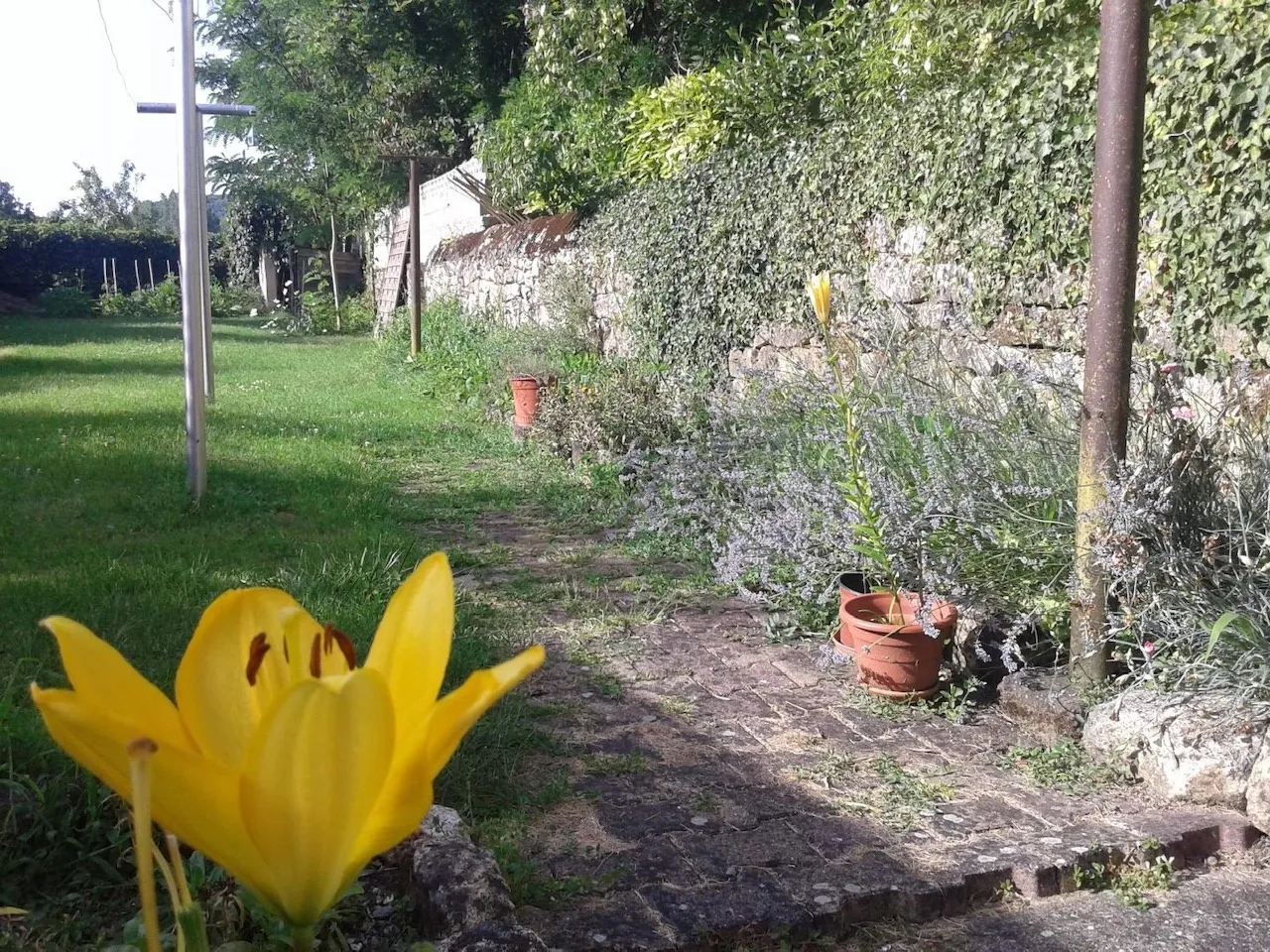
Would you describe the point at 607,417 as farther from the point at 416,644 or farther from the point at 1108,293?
the point at 416,644

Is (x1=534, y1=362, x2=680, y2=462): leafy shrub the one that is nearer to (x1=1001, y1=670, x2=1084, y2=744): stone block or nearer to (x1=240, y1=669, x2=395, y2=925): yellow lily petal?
(x1=1001, y1=670, x2=1084, y2=744): stone block

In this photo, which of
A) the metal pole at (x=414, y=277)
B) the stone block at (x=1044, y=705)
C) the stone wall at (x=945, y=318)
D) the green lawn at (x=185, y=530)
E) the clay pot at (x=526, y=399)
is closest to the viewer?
the green lawn at (x=185, y=530)

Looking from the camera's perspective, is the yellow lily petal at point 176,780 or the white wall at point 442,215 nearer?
the yellow lily petal at point 176,780

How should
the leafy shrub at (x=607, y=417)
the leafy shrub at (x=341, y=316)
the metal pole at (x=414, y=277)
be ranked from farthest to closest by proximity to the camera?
1. the leafy shrub at (x=341, y=316)
2. the metal pole at (x=414, y=277)
3. the leafy shrub at (x=607, y=417)

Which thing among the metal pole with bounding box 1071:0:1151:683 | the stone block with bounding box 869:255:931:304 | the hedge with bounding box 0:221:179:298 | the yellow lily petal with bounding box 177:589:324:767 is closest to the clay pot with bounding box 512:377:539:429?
the stone block with bounding box 869:255:931:304

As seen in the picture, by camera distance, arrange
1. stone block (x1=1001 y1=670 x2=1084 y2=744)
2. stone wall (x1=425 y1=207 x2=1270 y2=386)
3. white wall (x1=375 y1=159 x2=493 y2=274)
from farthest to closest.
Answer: white wall (x1=375 y1=159 x2=493 y2=274), stone wall (x1=425 y1=207 x2=1270 y2=386), stone block (x1=1001 y1=670 x2=1084 y2=744)

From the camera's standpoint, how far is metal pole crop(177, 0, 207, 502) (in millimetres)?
5461

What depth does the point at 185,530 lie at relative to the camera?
205 inches

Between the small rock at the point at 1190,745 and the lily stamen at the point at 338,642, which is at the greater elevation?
the lily stamen at the point at 338,642

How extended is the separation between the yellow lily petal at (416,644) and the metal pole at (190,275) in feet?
16.6

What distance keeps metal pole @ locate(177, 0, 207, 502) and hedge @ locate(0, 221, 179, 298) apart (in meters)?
21.6

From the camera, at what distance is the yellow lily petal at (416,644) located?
68 cm

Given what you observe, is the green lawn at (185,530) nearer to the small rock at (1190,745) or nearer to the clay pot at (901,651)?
the clay pot at (901,651)

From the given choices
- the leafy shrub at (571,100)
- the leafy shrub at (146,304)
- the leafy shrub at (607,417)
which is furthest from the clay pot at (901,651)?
the leafy shrub at (146,304)
